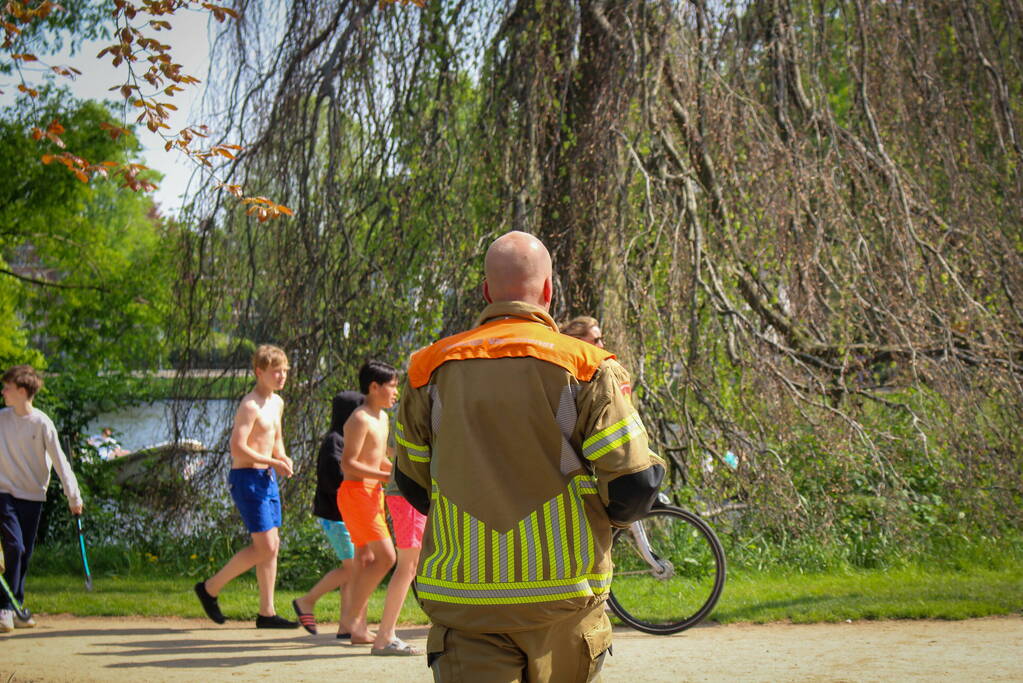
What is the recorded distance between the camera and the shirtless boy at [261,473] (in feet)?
21.1

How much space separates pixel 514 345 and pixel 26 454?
17.2ft

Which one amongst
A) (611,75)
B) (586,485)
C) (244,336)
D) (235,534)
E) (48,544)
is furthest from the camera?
(48,544)

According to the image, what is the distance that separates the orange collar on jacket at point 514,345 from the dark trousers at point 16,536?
498 cm

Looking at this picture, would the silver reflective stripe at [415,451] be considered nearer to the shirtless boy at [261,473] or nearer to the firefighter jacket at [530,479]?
the firefighter jacket at [530,479]

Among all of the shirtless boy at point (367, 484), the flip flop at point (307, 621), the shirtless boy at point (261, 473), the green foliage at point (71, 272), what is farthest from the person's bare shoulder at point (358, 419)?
the green foliage at point (71, 272)

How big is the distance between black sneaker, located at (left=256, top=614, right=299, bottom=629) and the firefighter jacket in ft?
13.9

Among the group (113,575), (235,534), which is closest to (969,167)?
(235,534)

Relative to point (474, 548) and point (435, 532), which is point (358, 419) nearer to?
point (435, 532)

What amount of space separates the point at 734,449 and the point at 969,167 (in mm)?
3013

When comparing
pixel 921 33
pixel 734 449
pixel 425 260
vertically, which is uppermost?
pixel 921 33

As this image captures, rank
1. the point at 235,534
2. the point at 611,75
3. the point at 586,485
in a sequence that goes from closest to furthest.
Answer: the point at 586,485 → the point at 611,75 → the point at 235,534

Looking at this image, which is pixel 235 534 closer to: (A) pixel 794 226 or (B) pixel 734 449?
(B) pixel 734 449

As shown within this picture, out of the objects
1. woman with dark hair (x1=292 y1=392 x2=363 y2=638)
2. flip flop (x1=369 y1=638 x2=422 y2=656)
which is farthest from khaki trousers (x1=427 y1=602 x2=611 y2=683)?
woman with dark hair (x1=292 y1=392 x2=363 y2=638)

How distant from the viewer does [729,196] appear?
304 inches
